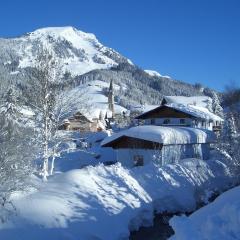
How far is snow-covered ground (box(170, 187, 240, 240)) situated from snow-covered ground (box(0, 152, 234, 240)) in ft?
22.2

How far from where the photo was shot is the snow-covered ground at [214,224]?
1053 cm

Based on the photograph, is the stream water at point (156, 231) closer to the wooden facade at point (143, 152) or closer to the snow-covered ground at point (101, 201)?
the snow-covered ground at point (101, 201)

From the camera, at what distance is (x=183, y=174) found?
30.5m

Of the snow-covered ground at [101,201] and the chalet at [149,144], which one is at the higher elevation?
the chalet at [149,144]

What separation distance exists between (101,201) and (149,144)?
657 inches

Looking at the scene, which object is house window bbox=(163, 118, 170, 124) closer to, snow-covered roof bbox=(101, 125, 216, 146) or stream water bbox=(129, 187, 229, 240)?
snow-covered roof bbox=(101, 125, 216, 146)

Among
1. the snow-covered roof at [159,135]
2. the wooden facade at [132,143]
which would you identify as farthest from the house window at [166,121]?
the wooden facade at [132,143]

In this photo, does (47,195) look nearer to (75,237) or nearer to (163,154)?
(75,237)

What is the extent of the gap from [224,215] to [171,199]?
49.0 feet

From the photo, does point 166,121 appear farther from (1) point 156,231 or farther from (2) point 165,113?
(1) point 156,231

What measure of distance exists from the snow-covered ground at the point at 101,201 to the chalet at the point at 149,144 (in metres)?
5.69

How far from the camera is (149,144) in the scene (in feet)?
124

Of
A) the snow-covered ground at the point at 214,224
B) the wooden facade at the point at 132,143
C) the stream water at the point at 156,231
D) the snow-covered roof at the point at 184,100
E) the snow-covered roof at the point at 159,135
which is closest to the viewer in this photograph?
the snow-covered ground at the point at 214,224

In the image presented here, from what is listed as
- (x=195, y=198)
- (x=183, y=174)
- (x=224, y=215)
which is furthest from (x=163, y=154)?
(x=224, y=215)
